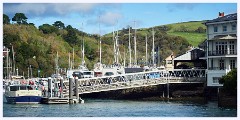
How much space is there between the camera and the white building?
6325cm

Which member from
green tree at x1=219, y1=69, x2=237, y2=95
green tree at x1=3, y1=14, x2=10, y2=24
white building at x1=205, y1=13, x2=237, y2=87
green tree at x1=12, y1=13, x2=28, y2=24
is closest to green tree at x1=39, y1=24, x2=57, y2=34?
green tree at x1=12, y1=13, x2=28, y2=24

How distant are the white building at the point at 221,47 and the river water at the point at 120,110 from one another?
5056 mm

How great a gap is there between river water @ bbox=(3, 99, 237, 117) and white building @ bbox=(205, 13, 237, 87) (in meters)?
5.06

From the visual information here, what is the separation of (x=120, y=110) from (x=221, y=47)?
49.6ft

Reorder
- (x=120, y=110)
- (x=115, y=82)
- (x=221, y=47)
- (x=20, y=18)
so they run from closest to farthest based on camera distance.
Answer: (x=120, y=110), (x=221, y=47), (x=115, y=82), (x=20, y=18)

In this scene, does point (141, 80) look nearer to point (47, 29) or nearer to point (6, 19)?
point (6, 19)

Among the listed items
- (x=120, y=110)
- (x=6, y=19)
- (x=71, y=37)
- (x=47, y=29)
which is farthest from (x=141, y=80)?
(x=47, y=29)

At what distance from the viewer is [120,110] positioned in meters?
53.0

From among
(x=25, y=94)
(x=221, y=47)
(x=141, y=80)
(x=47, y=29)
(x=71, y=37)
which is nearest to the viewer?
(x=25, y=94)

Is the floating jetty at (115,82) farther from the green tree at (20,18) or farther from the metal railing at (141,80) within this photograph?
the green tree at (20,18)

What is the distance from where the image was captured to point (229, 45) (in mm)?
63312

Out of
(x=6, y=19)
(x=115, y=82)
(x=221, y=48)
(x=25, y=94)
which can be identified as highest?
(x=6, y=19)

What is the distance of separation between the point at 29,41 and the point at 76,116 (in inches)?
2267

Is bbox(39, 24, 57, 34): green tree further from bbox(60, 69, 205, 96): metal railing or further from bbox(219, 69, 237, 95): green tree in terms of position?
bbox(219, 69, 237, 95): green tree
